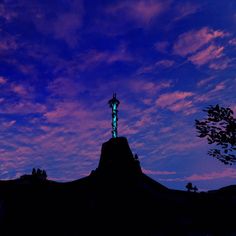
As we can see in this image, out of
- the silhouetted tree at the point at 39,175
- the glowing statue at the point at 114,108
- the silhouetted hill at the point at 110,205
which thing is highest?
the glowing statue at the point at 114,108

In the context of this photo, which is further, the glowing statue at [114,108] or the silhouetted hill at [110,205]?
the glowing statue at [114,108]

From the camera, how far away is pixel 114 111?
21312 millimetres

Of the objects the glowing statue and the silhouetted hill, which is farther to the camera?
the glowing statue

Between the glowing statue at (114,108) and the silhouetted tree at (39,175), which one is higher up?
the glowing statue at (114,108)

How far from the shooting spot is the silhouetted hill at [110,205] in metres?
16.9

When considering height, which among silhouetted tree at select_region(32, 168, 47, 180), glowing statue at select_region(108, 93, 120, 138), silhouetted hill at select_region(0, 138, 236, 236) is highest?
glowing statue at select_region(108, 93, 120, 138)

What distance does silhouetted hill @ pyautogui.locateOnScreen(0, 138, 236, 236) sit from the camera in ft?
55.4

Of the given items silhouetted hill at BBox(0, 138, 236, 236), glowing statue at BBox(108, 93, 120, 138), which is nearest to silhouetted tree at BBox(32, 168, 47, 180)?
silhouetted hill at BBox(0, 138, 236, 236)

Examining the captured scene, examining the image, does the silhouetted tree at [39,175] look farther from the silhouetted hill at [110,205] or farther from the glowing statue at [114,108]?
the glowing statue at [114,108]

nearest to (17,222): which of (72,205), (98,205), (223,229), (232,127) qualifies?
(72,205)

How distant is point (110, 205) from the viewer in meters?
17.7

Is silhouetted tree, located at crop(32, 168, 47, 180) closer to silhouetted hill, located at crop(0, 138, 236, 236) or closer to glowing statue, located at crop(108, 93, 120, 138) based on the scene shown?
silhouetted hill, located at crop(0, 138, 236, 236)

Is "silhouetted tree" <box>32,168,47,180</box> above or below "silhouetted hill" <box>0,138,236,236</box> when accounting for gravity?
above

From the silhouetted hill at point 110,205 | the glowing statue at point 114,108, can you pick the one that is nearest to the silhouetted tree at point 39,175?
the silhouetted hill at point 110,205
